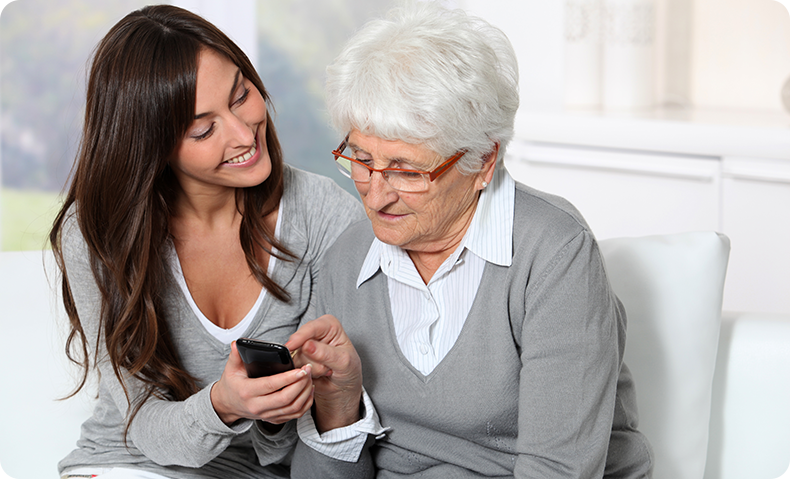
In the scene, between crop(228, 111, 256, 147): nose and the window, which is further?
the window

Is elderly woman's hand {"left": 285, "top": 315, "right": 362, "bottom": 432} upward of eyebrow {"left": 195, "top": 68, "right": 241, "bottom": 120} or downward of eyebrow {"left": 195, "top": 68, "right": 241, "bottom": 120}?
downward

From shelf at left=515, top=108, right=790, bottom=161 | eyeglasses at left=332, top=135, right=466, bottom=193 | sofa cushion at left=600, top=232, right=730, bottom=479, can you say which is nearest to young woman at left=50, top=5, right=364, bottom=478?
eyeglasses at left=332, top=135, right=466, bottom=193

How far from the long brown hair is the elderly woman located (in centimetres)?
31

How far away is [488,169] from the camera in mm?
1331

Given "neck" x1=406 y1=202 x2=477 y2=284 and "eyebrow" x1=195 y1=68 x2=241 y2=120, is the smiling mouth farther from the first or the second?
"neck" x1=406 y1=202 x2=477 y2=284

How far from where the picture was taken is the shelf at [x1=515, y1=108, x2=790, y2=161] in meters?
2.38

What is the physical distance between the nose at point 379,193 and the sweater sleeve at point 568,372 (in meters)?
0.29

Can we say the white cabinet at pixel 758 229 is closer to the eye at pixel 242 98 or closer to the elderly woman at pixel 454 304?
the elderly woman at pixel 454 304

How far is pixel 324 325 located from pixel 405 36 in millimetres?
522

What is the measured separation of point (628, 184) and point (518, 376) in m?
1.65

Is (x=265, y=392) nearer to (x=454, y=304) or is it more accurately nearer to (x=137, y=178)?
(x=454, y=304)

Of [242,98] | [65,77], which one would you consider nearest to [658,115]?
[242,98]

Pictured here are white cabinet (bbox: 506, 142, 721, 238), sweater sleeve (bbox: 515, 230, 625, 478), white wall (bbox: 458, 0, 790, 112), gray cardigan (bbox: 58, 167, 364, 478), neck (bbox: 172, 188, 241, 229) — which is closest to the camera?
sweater sleeve (bbox: 515, 230, 625, 478)

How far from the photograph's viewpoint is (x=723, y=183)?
2494 mm
